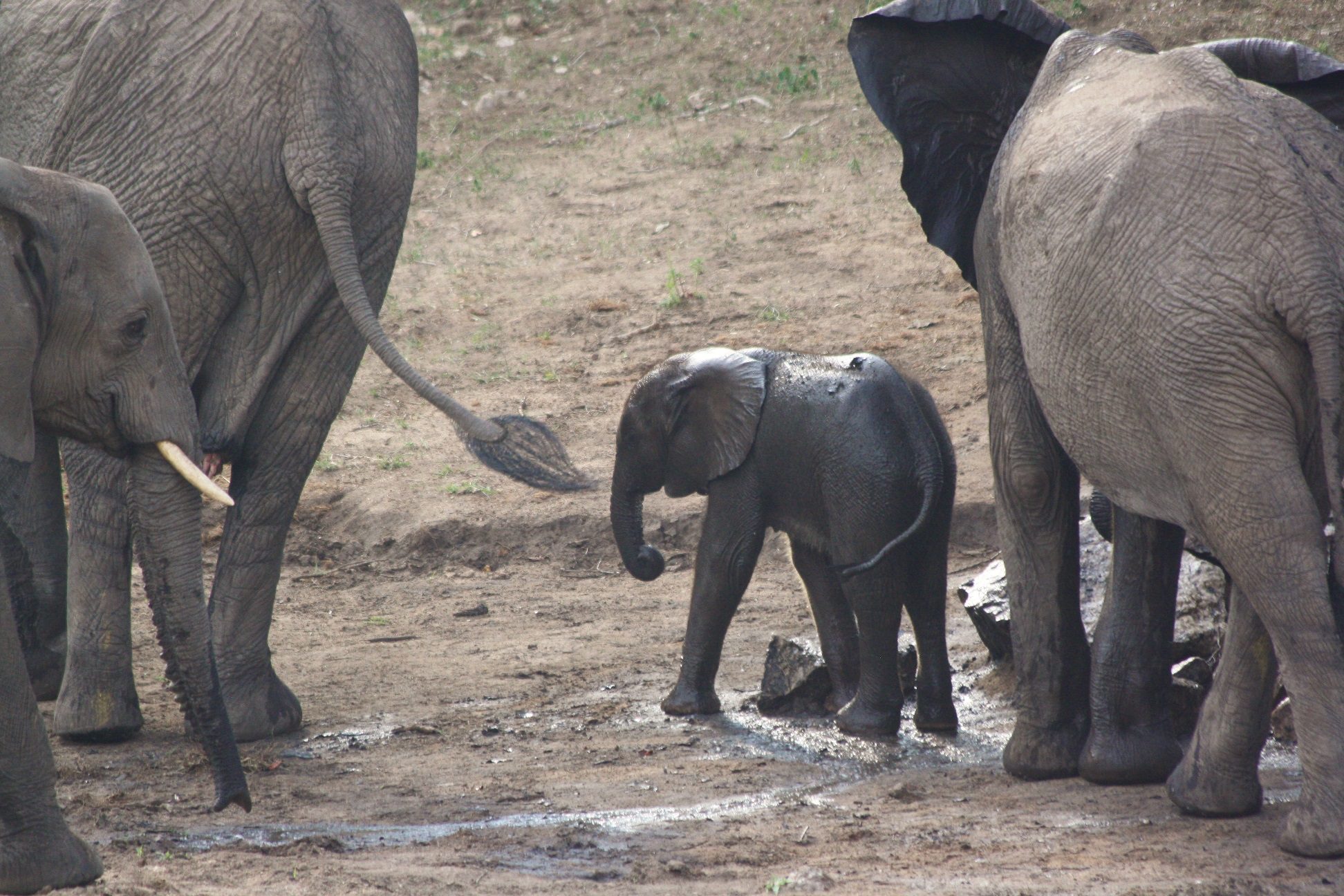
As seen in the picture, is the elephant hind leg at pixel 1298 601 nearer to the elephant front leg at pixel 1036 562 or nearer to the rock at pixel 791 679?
the elephant front leg at pixel 1036 562

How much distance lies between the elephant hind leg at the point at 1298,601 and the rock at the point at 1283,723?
1095mm

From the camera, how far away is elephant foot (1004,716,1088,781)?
4.36 meters

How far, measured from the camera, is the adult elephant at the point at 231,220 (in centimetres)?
471

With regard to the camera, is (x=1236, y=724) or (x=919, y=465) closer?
(x=1236, y=724)

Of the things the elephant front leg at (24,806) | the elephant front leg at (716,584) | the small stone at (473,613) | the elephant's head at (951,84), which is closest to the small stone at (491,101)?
the small stone at (473,613)

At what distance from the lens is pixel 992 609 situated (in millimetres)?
5270

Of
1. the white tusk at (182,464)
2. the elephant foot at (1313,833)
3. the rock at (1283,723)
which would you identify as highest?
the white tusk at (182,464)

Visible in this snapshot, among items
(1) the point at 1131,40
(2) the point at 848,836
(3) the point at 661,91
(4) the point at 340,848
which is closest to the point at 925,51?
(1) the point at 1131,40

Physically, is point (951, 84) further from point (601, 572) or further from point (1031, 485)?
point (601, 572)

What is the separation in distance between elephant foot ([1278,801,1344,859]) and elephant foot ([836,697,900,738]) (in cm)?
160

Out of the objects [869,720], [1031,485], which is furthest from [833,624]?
[1031,485]

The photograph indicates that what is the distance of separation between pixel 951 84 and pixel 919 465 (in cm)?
112

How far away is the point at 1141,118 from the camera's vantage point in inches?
143

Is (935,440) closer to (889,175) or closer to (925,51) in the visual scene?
(925,51)
